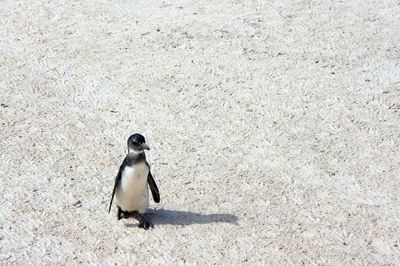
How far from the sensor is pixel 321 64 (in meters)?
7.44

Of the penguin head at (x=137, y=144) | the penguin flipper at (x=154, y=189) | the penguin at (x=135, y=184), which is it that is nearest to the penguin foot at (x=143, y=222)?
the penguin at (x=135, y=184)

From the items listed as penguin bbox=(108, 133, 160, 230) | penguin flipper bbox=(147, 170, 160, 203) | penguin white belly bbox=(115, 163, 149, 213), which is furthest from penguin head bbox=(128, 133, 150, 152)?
penguin flipper bbox=(147, 170, 160, 203)

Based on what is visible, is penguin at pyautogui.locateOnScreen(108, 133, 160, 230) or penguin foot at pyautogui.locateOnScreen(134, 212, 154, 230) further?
penguin foot at pyautogui.locateOnScreen(134, 212, 154, 230)

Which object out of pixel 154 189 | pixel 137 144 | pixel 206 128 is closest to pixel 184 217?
pixel 154 189

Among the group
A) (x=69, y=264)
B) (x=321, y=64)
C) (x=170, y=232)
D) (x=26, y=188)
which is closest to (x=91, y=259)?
(x=69, y=264)

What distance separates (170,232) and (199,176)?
0.74 metres

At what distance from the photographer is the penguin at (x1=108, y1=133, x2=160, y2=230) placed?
4.91m

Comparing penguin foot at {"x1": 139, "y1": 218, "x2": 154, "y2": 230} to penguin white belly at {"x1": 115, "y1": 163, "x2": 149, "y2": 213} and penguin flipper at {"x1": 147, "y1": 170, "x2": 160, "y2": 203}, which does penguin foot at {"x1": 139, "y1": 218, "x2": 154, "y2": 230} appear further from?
penguin flipper at {"x1": 147, "y1": 170, "x2": 160, "y2": 203}

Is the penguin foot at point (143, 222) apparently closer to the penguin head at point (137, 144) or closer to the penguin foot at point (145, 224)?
the penguin foot at point (145, 224)

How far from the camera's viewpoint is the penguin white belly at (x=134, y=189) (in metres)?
4.91

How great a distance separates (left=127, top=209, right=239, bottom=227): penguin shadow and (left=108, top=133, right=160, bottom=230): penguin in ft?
0.31

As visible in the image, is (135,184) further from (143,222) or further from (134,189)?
(143,222)

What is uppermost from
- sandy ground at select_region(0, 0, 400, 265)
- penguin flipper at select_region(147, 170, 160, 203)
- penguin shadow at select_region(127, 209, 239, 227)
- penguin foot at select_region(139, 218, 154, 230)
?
penguin flipper at select_region(147, 170, 160, 203)

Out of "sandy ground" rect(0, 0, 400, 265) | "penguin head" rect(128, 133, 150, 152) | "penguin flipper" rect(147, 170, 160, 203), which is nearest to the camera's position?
"penguin head" rect(128, 133, 150, 152)
